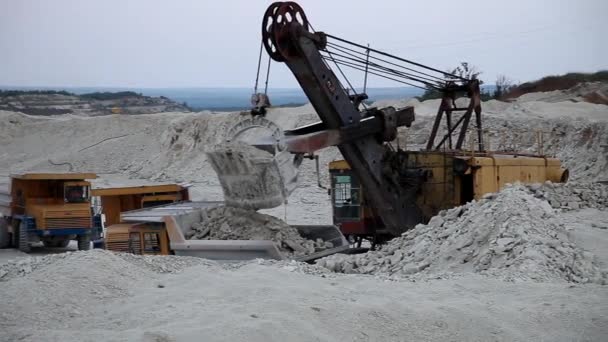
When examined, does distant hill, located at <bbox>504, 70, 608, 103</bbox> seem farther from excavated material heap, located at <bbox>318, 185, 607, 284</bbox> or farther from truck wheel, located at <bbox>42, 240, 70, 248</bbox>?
excavated material heap, located at <bbox>318, 185, 607, 284</bbox>

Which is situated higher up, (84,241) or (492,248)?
(492,248)

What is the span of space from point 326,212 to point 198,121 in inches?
618

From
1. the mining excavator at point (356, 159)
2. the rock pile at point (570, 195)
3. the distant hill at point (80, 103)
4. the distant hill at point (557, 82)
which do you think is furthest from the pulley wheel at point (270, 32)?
the distant hill at point (80, 103)

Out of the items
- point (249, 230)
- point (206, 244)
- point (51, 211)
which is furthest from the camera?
Result: point (51, 211)

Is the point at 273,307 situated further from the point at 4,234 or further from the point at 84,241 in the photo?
the point at 4,234

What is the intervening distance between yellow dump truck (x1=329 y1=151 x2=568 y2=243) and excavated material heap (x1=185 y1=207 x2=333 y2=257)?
2.33m

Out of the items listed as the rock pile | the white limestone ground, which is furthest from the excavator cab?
the white limestone ground

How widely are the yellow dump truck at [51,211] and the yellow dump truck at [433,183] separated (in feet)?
18.0

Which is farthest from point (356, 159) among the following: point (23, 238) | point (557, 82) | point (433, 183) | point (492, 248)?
point (557, 82)

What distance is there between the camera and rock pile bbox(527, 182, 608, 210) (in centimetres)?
1488

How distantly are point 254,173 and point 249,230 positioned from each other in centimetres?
79

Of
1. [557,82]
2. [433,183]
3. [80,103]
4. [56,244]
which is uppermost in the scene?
[557,82]

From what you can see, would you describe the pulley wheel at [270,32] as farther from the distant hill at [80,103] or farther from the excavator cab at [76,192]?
the distant hill at [80,103]

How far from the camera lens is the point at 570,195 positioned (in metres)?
15.4
